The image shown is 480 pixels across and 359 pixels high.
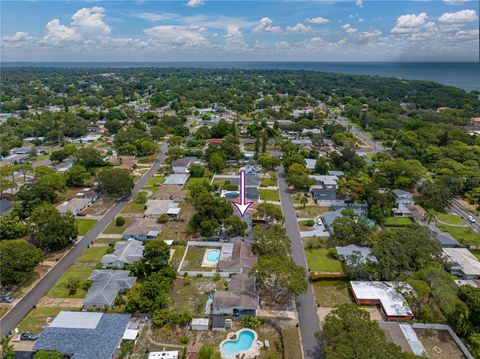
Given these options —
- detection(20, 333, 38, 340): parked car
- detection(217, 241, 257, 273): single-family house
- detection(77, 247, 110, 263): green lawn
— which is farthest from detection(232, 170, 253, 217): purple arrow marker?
detection(20, 333, 38, 340): parked car

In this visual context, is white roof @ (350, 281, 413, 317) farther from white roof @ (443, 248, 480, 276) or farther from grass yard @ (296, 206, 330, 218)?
grass yard @ (296, 206, 330, 218)

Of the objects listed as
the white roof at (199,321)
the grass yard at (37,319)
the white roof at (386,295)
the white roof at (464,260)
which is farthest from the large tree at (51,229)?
the white roof at (464,260)

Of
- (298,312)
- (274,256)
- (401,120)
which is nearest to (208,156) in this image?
(274,256)

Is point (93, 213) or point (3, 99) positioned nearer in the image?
point (93, 213)

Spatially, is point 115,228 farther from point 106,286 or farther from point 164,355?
point 164,355

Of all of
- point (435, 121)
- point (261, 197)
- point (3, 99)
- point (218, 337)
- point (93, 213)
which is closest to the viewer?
point (218, 337)

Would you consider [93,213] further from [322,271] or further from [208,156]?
[322,271]

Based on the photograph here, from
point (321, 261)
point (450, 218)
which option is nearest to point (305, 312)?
point (321, 261)
